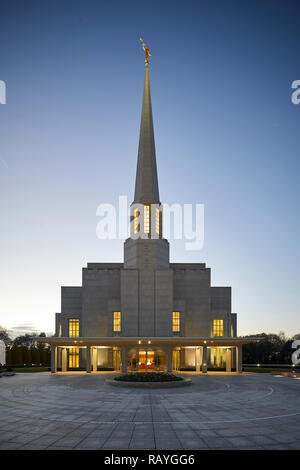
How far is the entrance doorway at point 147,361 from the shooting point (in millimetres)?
46594

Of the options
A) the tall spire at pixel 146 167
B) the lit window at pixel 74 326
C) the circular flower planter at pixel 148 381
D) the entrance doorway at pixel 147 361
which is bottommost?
the entrance doorway at pixel 147 361

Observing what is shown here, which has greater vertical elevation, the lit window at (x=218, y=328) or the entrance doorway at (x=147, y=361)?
the lit window at (x=218, y=328)

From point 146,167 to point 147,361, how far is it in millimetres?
27291

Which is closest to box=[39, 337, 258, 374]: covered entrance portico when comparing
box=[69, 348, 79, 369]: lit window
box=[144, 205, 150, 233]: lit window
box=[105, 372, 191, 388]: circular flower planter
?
box=[69, 348, 79, 369]: lit window

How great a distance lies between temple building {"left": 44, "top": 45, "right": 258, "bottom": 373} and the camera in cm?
5231

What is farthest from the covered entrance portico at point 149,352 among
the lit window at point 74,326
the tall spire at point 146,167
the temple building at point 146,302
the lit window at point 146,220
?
the tall spire at point 146,167

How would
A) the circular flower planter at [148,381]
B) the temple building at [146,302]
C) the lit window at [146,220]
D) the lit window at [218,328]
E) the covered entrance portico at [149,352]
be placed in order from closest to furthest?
the circular flower planter at [148,381] → the covered entrance portico at [149,352] → the temple building at [146,302] → the lit window at [146,220] → the lit window at [218,328]

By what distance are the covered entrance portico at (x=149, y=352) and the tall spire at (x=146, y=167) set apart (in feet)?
67.4

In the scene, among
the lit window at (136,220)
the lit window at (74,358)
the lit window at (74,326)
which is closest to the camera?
the lit window at (74,358)

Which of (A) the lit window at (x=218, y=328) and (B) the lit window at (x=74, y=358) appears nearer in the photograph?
(B) the lit window at (x=74, y=358)

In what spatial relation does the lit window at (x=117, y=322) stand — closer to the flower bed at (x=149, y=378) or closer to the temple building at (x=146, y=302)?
the temple building at (x=146, y=302)

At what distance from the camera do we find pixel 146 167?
56.5m
